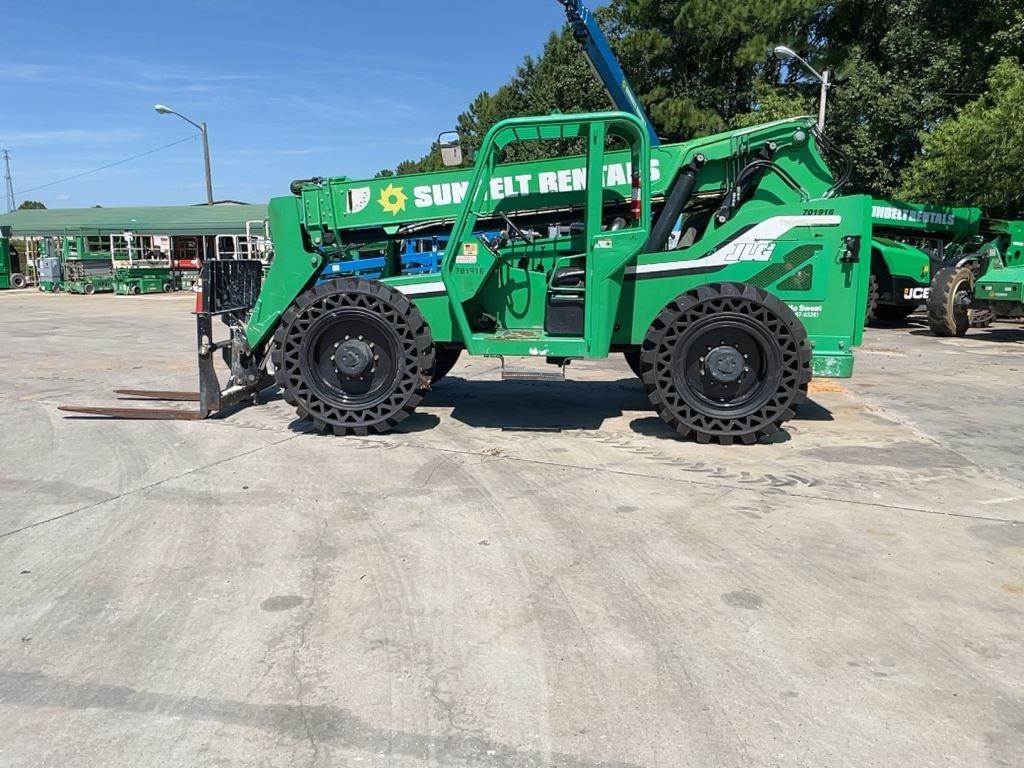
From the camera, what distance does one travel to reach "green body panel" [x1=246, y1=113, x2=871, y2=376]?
6.43 metres

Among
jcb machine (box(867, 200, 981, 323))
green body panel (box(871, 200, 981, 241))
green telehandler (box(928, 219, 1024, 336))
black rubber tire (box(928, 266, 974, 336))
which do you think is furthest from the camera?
jcb machine (box(867, 200, 981, 323))

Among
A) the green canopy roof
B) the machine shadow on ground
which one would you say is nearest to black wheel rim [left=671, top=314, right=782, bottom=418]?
the machine shadow on ground

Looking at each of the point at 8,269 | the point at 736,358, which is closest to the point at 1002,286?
the point at 736,358

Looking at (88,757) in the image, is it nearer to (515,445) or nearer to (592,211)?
(515,445)

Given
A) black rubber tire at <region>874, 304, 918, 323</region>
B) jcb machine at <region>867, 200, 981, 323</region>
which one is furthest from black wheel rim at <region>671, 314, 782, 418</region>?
black rubber tire at <region>874, 304, 918, 323</region>

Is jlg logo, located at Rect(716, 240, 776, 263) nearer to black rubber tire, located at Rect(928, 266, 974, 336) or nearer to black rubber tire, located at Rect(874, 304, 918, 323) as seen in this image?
black rubber tire, located at Rect(928, 266, 974, 336)

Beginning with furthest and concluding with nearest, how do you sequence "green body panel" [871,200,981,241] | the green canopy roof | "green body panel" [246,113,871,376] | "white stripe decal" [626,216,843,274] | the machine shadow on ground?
the green canopy roof
"green body panel" [871,200,981,241]
the machine shadow on ground
"white stripe decal" [626,216,843,274]
"green body panel" [246,113,871,376]

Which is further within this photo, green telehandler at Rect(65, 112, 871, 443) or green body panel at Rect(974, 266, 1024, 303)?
green body panel at Rect(974, 266, 1024, 303)

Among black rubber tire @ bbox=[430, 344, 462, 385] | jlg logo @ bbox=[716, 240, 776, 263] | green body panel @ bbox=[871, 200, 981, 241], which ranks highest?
green body panel @ bbox=[871, 200, 981, 241]

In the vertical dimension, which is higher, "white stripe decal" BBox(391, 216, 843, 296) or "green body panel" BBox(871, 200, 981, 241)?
"green body panel" BBox(871, 200, 981, 241)

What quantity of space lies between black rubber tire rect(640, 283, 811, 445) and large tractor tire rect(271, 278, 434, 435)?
2.01m

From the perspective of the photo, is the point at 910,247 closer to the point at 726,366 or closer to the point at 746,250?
the point at 746,250

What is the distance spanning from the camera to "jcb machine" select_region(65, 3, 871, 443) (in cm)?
640

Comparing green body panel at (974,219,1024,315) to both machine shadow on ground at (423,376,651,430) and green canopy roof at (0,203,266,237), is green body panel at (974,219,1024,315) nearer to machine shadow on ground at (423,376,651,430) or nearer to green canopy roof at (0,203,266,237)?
machine shadow on ground at (423,376,651,430)
